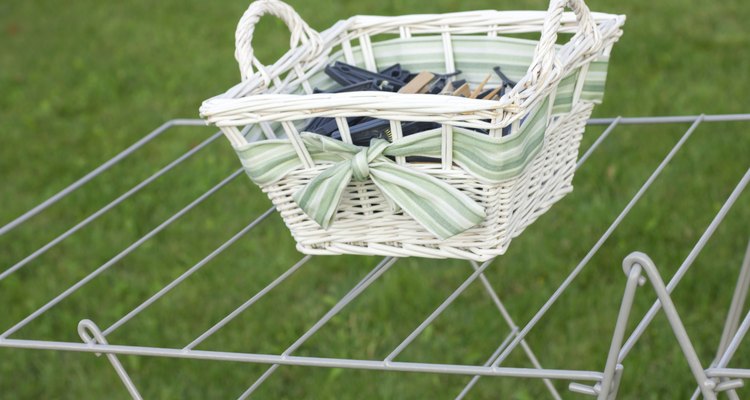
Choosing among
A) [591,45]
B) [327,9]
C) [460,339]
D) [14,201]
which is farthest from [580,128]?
[327,9]

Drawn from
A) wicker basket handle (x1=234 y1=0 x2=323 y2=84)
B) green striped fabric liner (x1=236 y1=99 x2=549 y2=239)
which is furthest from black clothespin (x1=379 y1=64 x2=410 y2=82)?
green striped fabric liner (x1=236 y1=99 x2=549 y2=239)

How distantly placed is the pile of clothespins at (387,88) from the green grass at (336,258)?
2.62 ft

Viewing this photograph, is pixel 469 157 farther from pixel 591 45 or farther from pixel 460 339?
pixel 460 339

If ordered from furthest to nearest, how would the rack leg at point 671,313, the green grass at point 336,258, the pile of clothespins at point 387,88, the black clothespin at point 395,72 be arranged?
the green grass at point 336,258
the black clothespin at point 395,72
the pile of clothespins at point 387,88
the rack leg at point 671,313

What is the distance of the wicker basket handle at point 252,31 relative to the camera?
118 centimetres

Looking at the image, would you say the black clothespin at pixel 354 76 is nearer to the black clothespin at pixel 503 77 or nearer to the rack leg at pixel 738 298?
the black clothespin at pixel 503 77

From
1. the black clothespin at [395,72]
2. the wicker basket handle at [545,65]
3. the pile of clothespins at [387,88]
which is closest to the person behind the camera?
the wicker basket handle at [545,65]

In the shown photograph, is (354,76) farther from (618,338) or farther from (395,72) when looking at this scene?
(618,338)

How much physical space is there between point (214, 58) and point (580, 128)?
2470mm

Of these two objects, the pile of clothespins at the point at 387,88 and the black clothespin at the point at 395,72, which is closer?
the pile of clothespins at the point at 387,88

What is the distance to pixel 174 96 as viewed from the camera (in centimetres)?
331

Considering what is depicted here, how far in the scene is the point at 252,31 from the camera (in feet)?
3.88

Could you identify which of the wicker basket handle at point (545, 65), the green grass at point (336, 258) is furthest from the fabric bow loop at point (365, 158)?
the green grass at point (336, 258)

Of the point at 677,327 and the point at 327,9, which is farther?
the point at 327,9
